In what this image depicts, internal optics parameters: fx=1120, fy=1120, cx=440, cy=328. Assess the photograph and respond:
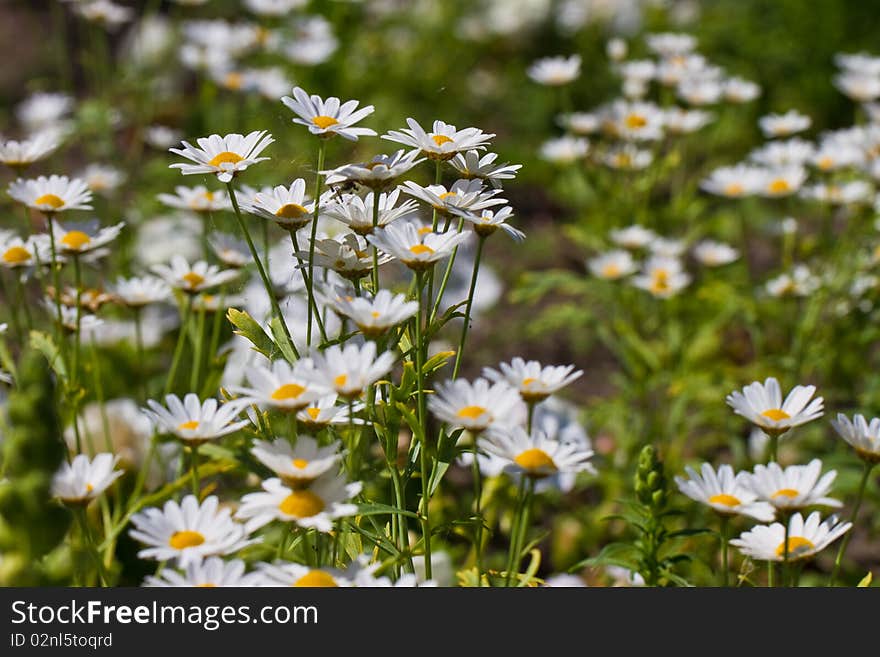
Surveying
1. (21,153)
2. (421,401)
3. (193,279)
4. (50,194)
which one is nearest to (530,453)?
(421,401)

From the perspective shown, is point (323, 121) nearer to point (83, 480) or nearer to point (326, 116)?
point (326, 116)

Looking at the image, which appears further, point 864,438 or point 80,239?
point 80,239

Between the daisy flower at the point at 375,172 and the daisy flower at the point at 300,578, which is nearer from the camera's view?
the daisy flower at the point at 300,578

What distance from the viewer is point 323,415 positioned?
119 centimetres

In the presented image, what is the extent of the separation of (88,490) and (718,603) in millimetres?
666

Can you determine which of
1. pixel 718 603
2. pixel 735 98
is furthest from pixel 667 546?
pixel 735 98

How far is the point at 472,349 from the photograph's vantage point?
132 inches

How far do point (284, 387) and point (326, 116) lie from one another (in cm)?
40

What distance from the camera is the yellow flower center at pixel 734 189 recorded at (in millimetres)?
2701

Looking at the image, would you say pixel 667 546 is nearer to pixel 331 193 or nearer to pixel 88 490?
pixel 331 193

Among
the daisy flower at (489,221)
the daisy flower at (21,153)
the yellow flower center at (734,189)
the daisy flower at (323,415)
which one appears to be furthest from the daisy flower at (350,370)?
the yellow flower center at (734,189)

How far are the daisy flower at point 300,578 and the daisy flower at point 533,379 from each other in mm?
259

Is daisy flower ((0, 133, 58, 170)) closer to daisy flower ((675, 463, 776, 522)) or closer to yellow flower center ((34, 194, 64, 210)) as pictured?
yellow flower center ((34, 194, 64, 210))

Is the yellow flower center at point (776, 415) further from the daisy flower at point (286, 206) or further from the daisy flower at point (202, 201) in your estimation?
the daisy flower at point (202, 201)
